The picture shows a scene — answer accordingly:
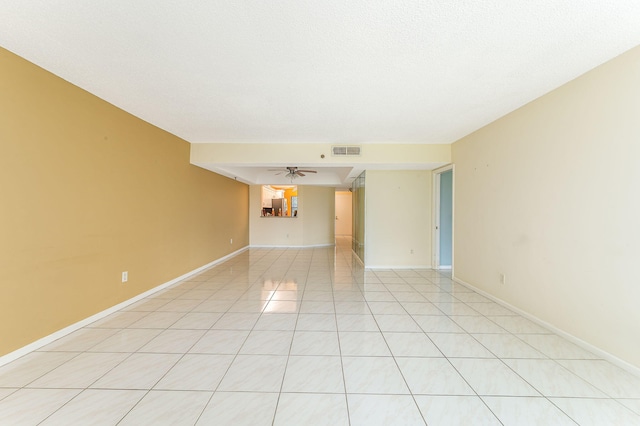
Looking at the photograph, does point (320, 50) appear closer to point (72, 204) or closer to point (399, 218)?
point (72, 204)

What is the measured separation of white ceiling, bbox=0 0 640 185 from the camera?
1558 millimetres

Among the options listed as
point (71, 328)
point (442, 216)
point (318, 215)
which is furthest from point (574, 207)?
point (318, 215)

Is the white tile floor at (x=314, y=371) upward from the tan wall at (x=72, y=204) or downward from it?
downward

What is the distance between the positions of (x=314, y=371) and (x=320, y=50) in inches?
98.8

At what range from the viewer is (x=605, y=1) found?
147 centimetres

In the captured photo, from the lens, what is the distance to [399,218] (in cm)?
540

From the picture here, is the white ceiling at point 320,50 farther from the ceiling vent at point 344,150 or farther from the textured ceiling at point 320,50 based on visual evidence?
the ceiling vent at point 344,150

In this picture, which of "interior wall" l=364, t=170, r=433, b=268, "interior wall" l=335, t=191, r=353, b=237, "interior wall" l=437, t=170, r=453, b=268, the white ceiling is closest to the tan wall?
the white ceiling

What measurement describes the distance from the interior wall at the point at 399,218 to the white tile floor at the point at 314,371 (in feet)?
7.13

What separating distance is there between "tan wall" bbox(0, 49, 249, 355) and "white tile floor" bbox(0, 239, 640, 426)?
376 millimetres

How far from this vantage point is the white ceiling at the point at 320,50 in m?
1.56

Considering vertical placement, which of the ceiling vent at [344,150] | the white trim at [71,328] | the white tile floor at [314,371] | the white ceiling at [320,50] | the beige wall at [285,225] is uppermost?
the white ceiling at [320,50]

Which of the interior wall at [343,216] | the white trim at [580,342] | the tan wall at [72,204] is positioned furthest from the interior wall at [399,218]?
the interior wall at [343,216]

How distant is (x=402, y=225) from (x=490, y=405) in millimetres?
4019
